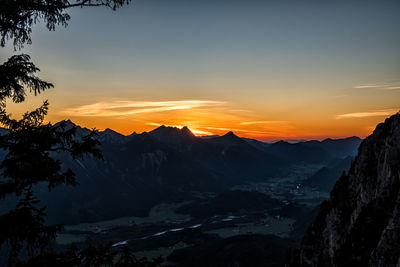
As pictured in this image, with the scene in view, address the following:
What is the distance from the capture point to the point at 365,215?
68.6 meters

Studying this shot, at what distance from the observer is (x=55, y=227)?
13.1 metres

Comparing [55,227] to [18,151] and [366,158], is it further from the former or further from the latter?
[366,158]

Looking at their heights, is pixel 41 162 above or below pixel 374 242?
above

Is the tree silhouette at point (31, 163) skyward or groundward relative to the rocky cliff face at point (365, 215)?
skyward

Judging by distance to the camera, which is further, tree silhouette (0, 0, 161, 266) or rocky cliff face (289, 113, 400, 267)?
rocky cliff face (289, 113, 400, 267)

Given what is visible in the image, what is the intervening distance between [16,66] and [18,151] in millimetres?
5201

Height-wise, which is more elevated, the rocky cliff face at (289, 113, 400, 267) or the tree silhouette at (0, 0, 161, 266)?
the tree silhouette at (0, 0, 161, 266)

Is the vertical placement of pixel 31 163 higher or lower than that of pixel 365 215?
higher

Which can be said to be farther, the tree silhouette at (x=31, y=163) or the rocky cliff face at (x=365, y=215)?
the rocky cliff face at (x=365, y=215)

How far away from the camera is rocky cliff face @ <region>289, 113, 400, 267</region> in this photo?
1928 inches

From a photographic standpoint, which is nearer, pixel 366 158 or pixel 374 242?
pixel 374 242

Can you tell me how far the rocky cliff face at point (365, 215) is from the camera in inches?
1928

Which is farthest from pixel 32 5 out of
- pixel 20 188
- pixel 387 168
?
pixel 387 168

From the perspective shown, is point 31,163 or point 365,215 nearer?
point 31,163
